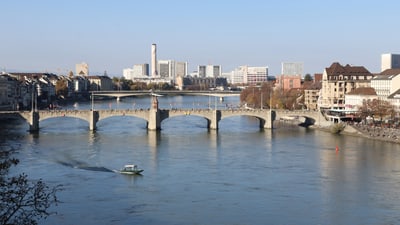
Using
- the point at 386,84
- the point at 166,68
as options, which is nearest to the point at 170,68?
the point at 166,68

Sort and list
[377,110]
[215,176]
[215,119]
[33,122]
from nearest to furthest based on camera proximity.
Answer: [215,176] → [33,122] → [377,110] → [215,119]

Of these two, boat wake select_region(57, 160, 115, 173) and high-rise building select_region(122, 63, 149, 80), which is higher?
high-rise building select_region(122, 63, 149, 80)

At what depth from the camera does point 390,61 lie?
6925cm

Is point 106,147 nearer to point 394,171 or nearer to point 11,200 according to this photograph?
point 394,171

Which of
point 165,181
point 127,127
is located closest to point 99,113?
point 127,127

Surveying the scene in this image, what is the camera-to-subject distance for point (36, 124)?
1182 inches

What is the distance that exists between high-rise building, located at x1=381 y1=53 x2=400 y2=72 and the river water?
139ft

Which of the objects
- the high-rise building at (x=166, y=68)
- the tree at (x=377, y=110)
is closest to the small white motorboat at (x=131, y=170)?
the tree at (x=377, y=110)

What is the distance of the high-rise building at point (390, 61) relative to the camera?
6944 cm

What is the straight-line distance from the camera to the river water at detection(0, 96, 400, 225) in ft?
43.6

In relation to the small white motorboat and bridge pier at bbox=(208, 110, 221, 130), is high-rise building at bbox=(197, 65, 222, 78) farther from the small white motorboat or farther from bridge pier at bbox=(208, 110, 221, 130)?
the small white motorboat

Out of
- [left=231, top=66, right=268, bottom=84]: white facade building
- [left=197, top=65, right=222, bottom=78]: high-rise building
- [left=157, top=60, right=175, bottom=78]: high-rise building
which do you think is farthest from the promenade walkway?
[left=197, top=65, right=222, bottom=78]: high-rise building

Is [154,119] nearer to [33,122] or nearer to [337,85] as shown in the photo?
[33,122]

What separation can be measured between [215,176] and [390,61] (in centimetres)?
5517
